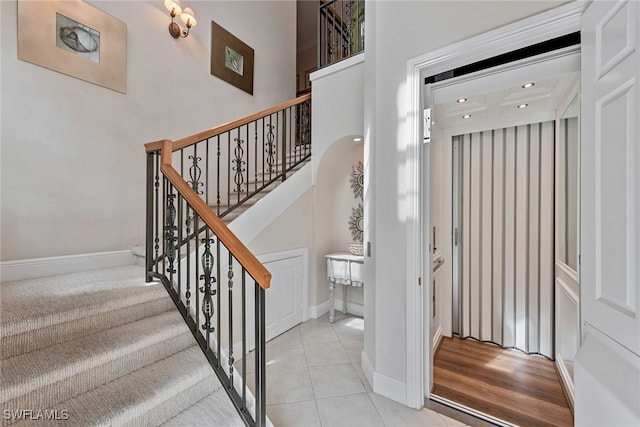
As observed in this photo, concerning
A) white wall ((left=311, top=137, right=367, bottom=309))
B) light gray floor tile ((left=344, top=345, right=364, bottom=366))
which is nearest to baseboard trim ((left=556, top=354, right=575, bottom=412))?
light gray floor tile ((left=344, top=345, right=364, bottom=366))

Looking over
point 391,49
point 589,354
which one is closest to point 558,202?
point 589,354

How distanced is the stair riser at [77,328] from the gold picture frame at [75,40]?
84.7 inches

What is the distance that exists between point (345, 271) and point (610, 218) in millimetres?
2457

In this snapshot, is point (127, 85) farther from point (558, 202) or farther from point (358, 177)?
point (558, 202)

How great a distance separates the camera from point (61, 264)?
2.39 meters

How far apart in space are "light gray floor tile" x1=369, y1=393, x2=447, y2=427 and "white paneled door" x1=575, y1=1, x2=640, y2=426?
31.6 inches

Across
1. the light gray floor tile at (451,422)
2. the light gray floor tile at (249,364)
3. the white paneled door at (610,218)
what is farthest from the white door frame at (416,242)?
the light gray floor tile at (249,364)

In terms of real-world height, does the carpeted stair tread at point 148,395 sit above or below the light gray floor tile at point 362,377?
above

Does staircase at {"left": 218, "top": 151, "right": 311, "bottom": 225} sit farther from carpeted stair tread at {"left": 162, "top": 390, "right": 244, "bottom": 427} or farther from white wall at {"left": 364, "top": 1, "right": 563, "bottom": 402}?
carpeted stair tread at {"left": 162, "top": 390, "right": 244, "bottom": 427}

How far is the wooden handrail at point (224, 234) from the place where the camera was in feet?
4.50

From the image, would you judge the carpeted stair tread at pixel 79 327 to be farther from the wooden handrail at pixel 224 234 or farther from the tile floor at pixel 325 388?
the tile floor at pixel 325 388

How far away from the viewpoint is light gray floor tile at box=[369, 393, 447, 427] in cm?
175

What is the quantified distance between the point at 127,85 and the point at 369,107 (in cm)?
246

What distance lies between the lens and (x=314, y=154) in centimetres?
351
